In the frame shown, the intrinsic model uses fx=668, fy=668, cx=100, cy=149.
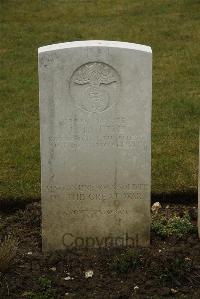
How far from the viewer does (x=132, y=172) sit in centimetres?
578

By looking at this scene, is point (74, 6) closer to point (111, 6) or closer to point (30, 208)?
point (111, 6)

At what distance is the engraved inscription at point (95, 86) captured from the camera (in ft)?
18.0

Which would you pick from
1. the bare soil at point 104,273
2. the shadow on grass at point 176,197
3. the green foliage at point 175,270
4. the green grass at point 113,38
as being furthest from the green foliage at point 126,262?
the green grass at point 113,38

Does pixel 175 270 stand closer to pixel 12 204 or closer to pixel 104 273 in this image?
pixel 104 273

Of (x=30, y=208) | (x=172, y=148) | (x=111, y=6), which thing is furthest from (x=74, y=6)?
(x=30, y=208)

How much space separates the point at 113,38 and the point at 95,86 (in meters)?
8.17

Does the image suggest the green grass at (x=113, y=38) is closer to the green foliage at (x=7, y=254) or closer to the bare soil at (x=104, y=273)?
the bare soil at (x=104, y=273)

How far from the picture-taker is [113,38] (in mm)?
13508

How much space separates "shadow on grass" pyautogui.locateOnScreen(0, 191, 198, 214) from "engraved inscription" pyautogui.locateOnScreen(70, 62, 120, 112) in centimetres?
171

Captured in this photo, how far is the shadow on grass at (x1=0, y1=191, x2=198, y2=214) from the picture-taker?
689 cm

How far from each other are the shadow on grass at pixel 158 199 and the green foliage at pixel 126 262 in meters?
1.37

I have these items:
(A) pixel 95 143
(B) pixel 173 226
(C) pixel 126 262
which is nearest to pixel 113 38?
(B) pixel 173 226

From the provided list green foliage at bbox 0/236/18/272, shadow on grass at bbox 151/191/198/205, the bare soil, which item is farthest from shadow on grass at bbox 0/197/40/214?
shadow on grass at bbox 151/191/198/205

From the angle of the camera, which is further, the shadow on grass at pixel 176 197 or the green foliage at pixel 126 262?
the shadow on grass at pixel 176 197
